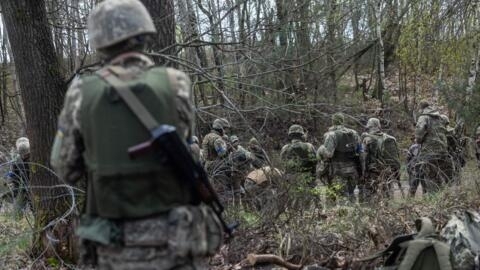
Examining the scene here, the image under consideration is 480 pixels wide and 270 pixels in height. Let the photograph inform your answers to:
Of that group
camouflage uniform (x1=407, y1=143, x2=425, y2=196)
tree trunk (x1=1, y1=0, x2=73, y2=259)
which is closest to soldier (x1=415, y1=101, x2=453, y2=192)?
camouflage uniform (x1=407, y1=143, x2=425, y2=196)

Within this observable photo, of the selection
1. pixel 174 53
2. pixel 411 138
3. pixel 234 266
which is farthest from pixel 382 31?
pixel 234 266

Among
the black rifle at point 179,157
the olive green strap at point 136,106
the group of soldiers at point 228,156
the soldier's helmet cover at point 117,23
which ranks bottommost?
the group of soldiers at point 228,156

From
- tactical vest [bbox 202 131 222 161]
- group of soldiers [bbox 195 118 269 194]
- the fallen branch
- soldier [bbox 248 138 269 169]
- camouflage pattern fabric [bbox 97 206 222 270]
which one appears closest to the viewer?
Answer: camouflage pattern fabric [bbox 97 206 222 270]

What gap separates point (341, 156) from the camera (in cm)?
1025

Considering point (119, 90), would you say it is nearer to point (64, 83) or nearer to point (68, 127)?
point (68, 127)

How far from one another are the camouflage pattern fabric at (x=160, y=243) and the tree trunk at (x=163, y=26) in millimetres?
3121

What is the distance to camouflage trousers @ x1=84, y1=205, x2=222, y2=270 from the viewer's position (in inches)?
115

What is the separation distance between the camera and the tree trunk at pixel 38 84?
589cm

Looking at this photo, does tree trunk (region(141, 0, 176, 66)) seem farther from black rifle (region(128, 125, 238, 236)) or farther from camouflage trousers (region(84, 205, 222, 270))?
camouflage trousers (region(84, 205, 222, 270))

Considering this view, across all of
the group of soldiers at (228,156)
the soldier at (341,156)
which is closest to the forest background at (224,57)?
the group of soldiers at (228,156)

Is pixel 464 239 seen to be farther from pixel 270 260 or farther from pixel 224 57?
pixel 224 57

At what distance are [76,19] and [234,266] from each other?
13.4ft

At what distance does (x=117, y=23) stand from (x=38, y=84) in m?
3.24

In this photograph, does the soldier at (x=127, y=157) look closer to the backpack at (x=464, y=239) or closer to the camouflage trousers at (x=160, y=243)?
the camouflage trousers at (x=160, y=243)
